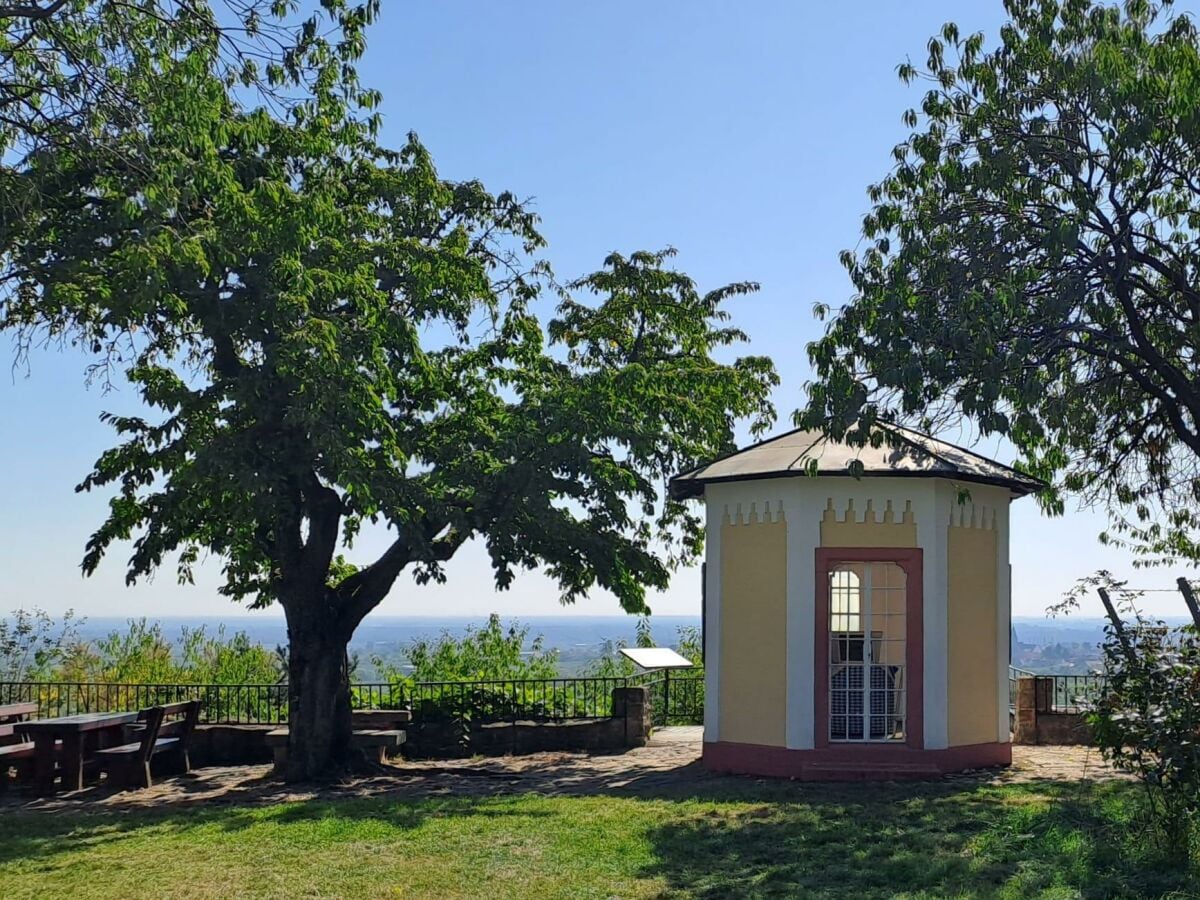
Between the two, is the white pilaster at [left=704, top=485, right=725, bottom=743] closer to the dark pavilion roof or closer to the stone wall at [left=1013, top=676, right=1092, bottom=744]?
the dark pavilion roof

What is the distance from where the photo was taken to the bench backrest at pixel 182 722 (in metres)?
14.9

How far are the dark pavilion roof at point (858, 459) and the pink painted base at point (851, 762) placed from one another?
3.17 meters

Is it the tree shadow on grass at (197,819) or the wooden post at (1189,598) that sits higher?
the wooden post at (1189,598)

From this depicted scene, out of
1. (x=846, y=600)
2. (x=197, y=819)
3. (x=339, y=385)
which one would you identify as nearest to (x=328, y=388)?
Result: (x=339, y=385)

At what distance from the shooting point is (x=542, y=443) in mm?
13461

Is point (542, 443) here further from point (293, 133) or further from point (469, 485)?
point (293, 133)

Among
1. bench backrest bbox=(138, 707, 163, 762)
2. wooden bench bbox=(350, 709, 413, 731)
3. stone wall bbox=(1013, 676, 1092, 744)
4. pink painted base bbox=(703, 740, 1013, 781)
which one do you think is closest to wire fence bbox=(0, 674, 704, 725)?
wooden bench bbox=(350, 709, 413, 731)

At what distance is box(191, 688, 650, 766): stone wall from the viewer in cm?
1580

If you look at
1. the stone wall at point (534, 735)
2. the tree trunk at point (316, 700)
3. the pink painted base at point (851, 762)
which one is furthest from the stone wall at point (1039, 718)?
the tree trunk at point (316, 700)

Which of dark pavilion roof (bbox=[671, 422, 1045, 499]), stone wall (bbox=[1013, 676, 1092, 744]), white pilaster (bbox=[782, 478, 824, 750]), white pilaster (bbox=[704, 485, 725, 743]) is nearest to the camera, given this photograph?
white pilaster (bbox=[782, 478, 824, 750])

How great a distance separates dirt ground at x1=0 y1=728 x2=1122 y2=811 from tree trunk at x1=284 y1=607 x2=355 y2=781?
422 mm

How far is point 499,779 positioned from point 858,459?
5.65m

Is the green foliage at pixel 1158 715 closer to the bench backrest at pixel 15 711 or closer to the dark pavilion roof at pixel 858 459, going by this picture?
the dark pavilion roof at pixel 858 459

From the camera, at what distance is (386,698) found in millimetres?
17094
